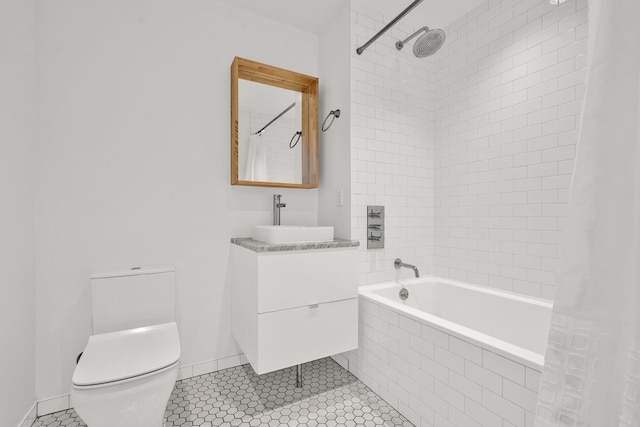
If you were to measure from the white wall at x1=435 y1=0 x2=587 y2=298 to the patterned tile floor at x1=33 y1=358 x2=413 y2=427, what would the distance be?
1209mm

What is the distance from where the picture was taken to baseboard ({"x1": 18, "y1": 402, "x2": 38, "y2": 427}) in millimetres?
1436

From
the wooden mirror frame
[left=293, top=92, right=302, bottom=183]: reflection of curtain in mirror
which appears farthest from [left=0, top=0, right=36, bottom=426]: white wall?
[left=293, top=92, right=302, bottom=183]: reflection of curtain in mirror

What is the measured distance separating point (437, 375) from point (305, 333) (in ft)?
2.38

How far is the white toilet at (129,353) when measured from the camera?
42.8 inches

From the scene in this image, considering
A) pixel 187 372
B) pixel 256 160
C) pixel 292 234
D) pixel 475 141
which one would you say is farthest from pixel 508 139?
pixel 187 372

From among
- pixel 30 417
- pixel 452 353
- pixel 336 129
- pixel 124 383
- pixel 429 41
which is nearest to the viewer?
pixel 124 383

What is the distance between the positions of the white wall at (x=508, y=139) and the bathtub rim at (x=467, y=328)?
→ 3.1 inches

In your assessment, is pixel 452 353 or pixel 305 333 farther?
pixel 305 333

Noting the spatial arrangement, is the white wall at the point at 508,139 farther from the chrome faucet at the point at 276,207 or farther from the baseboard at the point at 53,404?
the baseboard at the point at 53,404

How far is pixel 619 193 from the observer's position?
22.4 inches

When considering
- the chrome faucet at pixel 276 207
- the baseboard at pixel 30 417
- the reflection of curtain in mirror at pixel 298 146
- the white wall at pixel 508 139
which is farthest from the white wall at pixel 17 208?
the white wall at pixel 508 139

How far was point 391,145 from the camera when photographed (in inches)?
88.4

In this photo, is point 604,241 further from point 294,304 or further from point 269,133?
point 269,133

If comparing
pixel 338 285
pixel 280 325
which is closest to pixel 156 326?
pixel 280 325
